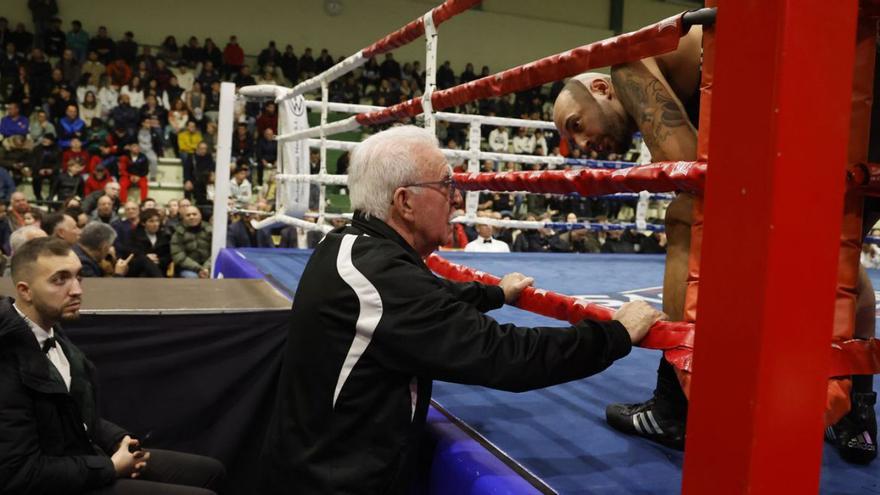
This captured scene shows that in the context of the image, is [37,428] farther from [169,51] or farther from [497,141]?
[169,51]

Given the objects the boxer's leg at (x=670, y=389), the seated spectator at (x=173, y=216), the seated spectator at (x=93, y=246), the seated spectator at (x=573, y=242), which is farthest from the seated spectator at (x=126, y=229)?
the boxer's leg at (x=670, y=389)

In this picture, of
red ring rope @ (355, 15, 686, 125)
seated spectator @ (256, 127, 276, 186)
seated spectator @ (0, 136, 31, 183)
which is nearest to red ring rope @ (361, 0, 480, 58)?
red ring rope @ (355, 15, 686, 125)

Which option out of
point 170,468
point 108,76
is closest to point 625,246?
point 170,468

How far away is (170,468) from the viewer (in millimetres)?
1886

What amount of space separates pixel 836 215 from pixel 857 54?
0.83 ft

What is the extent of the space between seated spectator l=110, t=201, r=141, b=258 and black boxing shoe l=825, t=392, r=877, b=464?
570cm

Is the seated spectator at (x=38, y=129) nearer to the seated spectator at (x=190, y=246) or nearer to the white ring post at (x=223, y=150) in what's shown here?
the seated spectator at (x=190, y=246)

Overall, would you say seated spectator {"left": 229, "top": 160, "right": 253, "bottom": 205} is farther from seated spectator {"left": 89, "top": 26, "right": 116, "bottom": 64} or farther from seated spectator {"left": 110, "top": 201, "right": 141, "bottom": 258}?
seated spectator {"left": 89, "top": 26, "right": 116, "bottom": 64}

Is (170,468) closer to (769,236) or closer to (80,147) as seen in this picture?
(769,236)

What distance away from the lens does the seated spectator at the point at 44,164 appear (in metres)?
8.56

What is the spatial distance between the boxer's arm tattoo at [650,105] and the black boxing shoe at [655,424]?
1.59 ft

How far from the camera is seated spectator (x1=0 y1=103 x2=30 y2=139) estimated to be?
348 inches

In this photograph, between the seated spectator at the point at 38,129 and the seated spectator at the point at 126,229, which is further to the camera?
the seated spectator at the point at 38,129

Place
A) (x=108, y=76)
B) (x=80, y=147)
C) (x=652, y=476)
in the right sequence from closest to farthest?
(x=652, y=476) < (x=80, y=147) < (x=108, y=76)
